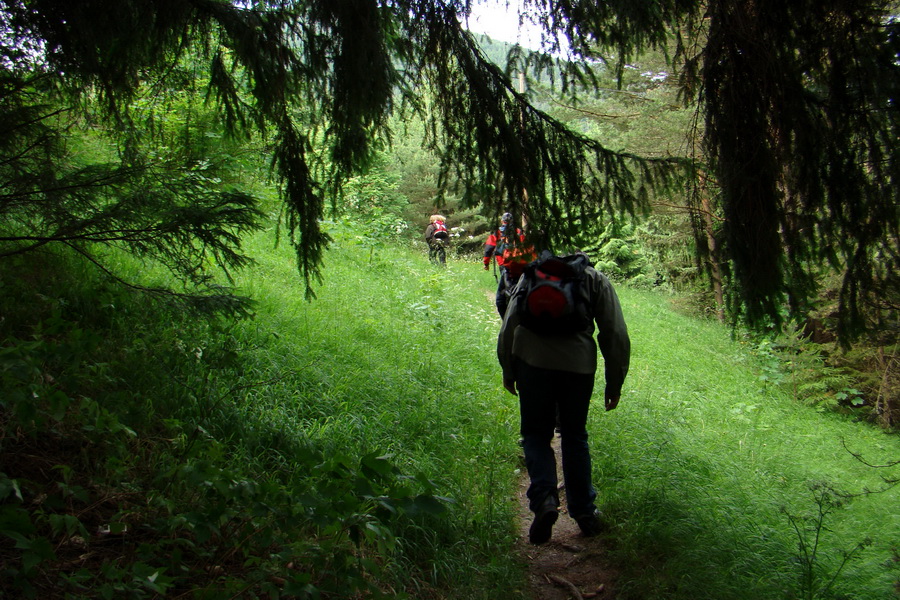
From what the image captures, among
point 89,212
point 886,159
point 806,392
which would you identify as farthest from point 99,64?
point 806,392

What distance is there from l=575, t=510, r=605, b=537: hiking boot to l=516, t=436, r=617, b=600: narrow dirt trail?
5cm

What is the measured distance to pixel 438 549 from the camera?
3689 mm

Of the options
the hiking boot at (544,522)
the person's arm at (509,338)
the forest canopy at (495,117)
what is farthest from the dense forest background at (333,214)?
the person's arm at (509,338)

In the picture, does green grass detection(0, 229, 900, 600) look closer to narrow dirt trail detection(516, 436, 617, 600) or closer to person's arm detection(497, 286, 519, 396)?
narrow dirt trail detection(516, 436, 617, 600)

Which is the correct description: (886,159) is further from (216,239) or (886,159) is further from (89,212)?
(89,212)

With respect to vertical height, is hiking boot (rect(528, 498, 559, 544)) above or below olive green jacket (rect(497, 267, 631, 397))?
below

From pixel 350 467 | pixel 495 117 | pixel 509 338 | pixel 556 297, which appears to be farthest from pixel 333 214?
pixel 350 467

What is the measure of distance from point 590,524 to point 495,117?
2.83m

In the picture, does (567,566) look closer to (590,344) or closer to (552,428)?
(552,428)

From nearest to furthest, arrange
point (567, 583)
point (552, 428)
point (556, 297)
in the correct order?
point (567, 583)
point (556, 297)
point (552, 428)

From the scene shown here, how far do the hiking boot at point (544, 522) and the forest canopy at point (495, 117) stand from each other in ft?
5.66

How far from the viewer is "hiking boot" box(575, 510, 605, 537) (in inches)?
161

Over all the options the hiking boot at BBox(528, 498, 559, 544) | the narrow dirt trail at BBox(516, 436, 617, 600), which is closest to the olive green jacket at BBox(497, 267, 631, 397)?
the hiking boot at BBox(528, 498, 559, 544)

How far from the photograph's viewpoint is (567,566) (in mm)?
3885
